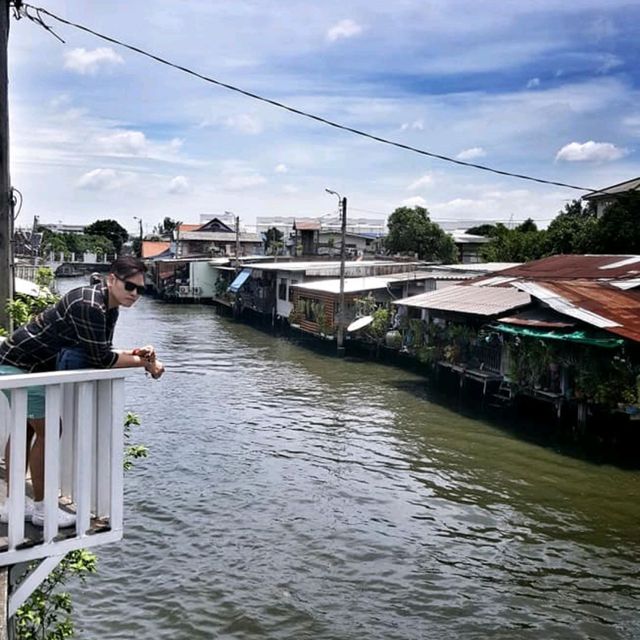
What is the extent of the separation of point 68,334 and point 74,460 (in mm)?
662

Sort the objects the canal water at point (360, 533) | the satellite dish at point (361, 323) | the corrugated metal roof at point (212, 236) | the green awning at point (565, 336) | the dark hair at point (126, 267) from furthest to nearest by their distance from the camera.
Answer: the corrugated metal roof at point (212, 236) → the satellite dish at point (361, 323) → the green awning at point (565, 336) → the canal water at point (360, 533) → the dark hair at point (126, 267)

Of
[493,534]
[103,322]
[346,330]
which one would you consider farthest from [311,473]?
[346,330]

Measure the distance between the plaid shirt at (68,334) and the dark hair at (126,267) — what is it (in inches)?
4.6

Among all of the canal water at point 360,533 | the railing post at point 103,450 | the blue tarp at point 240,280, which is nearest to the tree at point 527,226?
the blue tarp at point 240,280

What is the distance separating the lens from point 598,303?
16.8 m

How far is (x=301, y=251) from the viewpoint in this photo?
56906 millimetres

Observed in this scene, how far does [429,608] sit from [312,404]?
1136 cm

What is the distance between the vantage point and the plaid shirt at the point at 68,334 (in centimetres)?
393

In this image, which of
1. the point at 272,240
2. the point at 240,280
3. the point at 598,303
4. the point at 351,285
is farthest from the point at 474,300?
the point at 272,240

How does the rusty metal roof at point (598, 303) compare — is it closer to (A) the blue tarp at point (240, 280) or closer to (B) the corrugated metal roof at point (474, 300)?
(B) the corrugated metal roof at point (474, 300)

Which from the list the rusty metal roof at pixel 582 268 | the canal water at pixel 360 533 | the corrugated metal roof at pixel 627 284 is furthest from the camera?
the rusty metal roof at pixel 582 268

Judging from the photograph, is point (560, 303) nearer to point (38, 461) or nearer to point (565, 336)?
point (565, 336)

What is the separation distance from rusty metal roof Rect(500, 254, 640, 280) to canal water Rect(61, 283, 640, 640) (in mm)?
6724

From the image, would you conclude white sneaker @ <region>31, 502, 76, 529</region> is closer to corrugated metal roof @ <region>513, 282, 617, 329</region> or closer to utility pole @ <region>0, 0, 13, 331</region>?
utility pole @ <region>0, 0, 13, 331</region>
